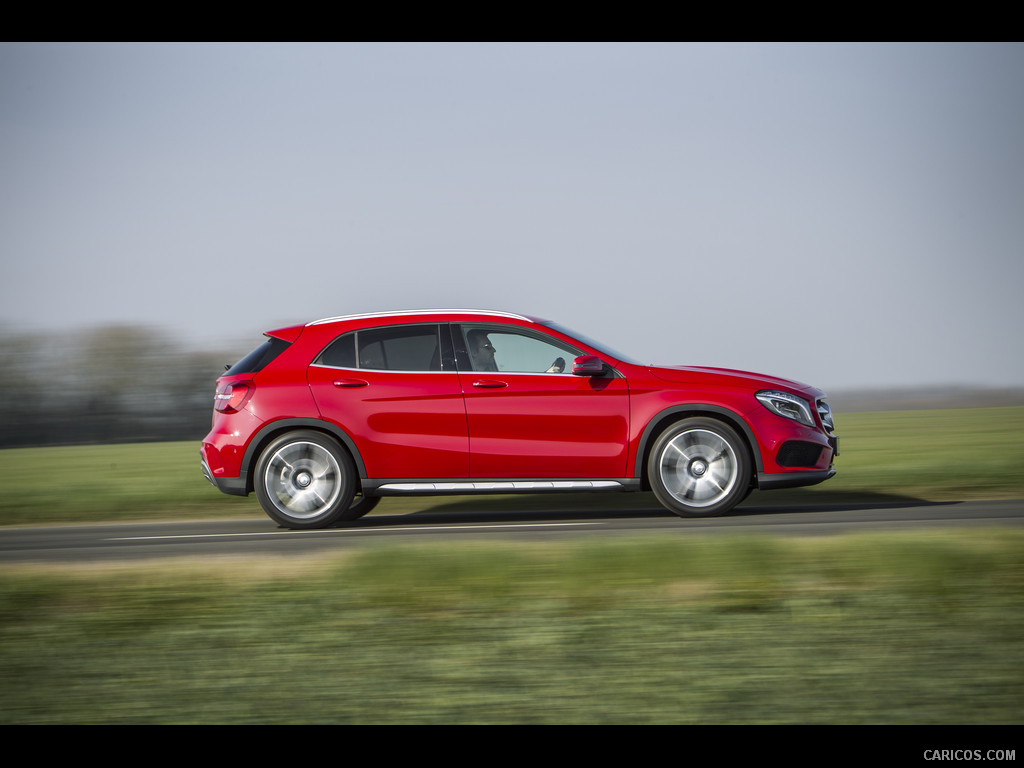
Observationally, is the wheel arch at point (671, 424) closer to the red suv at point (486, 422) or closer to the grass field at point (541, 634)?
the red suv at point (486, 422)

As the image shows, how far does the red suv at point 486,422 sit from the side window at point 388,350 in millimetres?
12


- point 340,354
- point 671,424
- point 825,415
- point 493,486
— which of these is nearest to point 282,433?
point 340,354

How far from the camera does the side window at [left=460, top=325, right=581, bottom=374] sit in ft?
29.1

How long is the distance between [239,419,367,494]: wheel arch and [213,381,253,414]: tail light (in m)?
0.30

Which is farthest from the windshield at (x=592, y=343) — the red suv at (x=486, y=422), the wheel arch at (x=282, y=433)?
the wheel arch at (x=282, y=433)

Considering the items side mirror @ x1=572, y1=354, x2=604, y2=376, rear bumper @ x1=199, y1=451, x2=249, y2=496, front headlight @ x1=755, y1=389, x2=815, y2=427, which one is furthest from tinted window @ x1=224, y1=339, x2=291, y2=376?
front headlight @ x1=755, y1=389, x2=815, y2=427

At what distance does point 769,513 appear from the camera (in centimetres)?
937

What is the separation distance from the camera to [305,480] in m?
8.99

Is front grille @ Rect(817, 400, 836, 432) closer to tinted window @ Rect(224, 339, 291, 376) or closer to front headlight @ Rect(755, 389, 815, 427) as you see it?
front headlight @ Rect(755, 389, 815, 427)

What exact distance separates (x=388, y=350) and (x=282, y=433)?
45.1 inches
